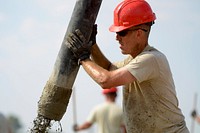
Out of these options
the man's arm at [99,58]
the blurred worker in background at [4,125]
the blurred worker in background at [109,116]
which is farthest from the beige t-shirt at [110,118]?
the man's arm at [99,58]

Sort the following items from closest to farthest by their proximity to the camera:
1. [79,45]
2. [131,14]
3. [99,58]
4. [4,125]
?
[79,45], [131,14], [99,58], [4,125]

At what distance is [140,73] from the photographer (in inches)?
224

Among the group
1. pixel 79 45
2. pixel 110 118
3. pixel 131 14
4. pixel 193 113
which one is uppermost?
pixel 131 14

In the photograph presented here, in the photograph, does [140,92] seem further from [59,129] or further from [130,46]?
[59,129]

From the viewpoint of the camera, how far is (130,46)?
5.89m

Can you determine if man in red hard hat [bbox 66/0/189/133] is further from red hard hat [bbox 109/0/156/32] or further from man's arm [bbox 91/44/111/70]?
man's arm [bbox 91/44/111/70]

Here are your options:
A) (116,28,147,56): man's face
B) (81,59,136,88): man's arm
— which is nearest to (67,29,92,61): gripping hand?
(81,59,136,88): man's arm

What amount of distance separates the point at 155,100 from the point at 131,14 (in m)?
0.78

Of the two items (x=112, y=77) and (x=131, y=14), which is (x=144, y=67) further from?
(x=131, y=14)

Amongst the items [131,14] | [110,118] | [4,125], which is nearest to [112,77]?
[131,14]

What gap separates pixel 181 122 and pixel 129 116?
0.46 metres

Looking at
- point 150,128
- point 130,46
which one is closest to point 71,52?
point 130,46

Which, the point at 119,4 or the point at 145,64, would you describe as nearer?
the point at 145,64

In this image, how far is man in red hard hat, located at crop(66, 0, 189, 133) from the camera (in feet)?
18.8
